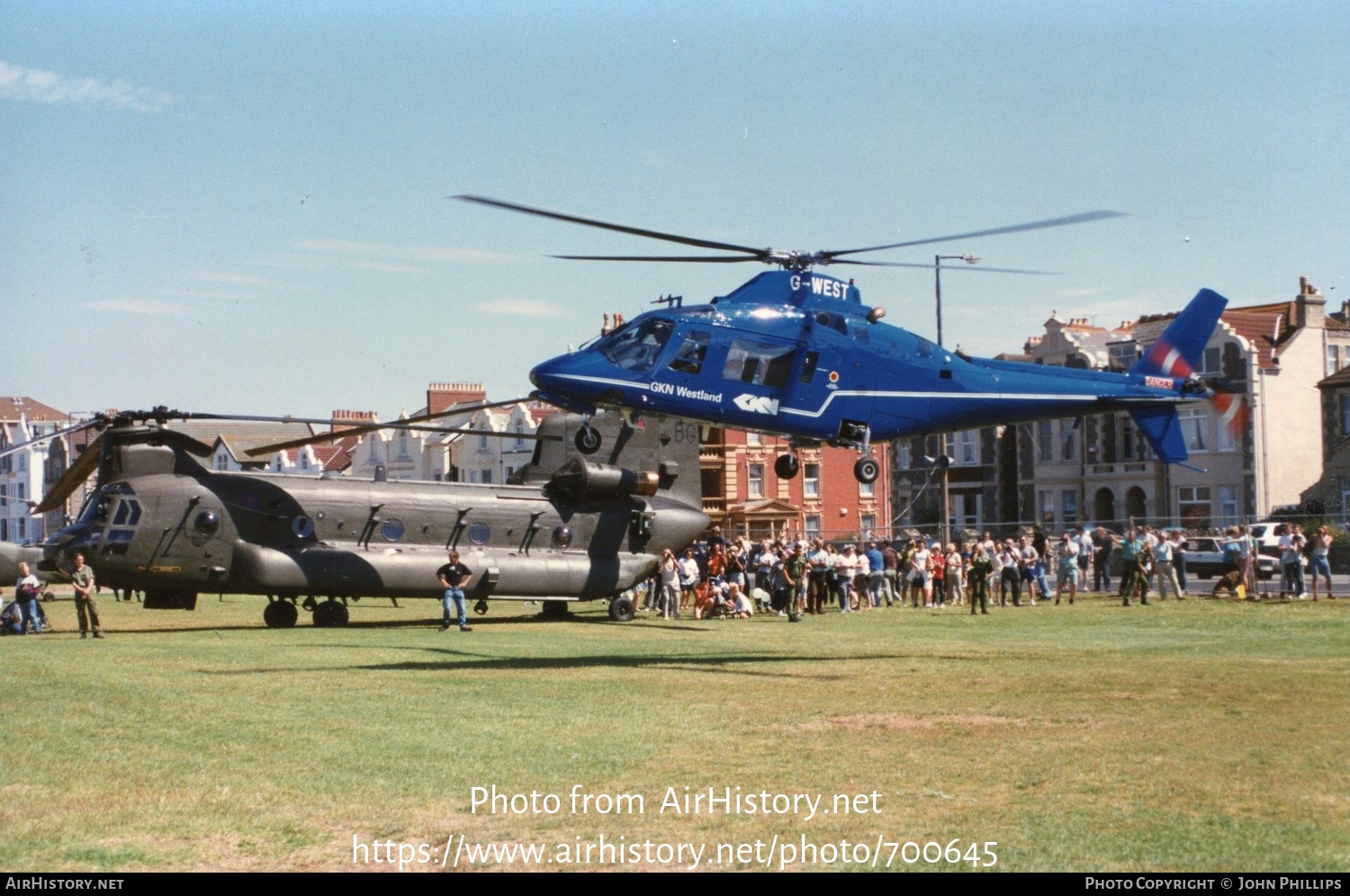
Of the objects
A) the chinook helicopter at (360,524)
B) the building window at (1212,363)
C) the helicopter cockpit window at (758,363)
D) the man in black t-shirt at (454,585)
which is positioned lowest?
the man in black t-shirt at (454,585)

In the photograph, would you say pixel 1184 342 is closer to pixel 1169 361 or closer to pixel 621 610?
pixel 1169 361

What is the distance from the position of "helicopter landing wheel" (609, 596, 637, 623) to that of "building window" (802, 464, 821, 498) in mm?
50293

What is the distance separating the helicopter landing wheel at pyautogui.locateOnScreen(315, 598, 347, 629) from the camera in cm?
3531

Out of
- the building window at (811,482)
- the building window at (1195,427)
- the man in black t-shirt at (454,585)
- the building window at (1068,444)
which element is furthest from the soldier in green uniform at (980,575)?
the building window at (811,482)

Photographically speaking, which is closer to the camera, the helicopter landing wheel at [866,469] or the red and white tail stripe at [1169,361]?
the helicopter landing wheel at [866,469]

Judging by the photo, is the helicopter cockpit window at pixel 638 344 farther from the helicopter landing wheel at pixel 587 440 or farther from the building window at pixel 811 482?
the building window at pixel 811 482

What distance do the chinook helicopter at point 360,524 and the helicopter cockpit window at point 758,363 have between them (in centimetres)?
573

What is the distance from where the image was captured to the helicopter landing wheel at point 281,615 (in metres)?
35.0

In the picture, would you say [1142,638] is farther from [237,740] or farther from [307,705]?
[237,740]

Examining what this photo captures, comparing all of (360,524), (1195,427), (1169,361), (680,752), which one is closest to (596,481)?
(360,524)

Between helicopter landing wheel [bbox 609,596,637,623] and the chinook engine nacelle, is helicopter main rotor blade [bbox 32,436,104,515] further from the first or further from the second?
helicopter landing wheel [bbox 609,596,637,623]

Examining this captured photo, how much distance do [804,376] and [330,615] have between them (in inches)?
621

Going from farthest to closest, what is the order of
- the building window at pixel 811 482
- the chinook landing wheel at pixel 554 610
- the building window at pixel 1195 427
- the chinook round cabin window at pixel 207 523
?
the building window at pixel 811 482 < the building window at pixel 1195 427 < the chinook landing wheel at pixel 554 610 < the chinook round cabin window at pixel 207 523

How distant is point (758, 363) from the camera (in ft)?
80.3
